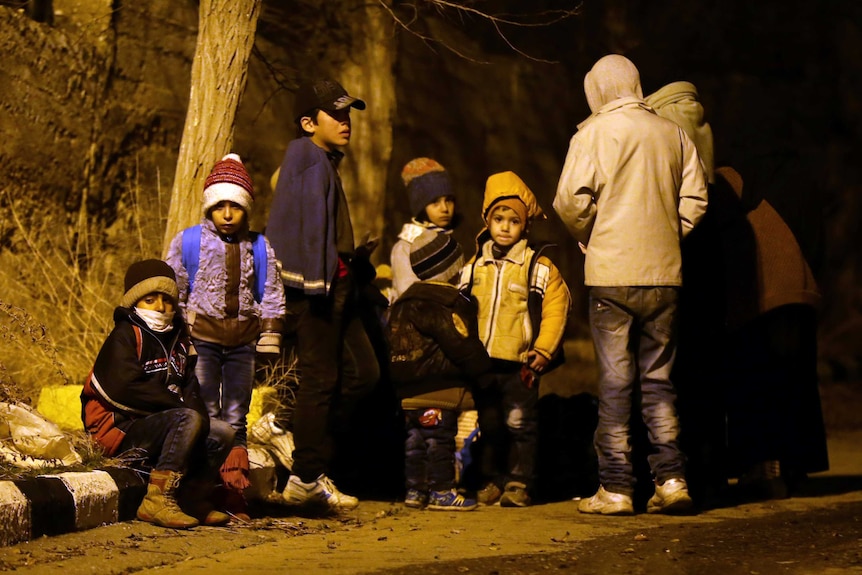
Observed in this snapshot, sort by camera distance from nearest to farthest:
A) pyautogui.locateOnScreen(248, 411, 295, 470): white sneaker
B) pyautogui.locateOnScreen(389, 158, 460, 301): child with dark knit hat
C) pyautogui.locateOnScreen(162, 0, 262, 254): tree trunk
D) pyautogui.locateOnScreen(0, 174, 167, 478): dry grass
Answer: pyautogui.locateOnScreen(248, 411, 295, 470): white sneaker
pyautogui.locateOnScreen(389, 158, 460, 301): child with dark knit hat
pyautogui.locateOnScreen(162, 0, 262, 254): tree trunk
pyautogui.locateOnScreen(0, 174, 167, 478): dry grass

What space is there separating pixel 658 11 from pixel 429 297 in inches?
261

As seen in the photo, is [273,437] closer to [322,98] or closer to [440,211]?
[440,211]

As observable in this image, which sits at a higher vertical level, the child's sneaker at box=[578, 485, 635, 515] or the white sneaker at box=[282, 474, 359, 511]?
the white sneaker at box=[282, 474, 359, 511]

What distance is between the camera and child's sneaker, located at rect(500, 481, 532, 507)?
22.4 feet

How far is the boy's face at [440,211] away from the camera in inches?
295

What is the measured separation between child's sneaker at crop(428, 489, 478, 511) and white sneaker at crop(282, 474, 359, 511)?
436mm

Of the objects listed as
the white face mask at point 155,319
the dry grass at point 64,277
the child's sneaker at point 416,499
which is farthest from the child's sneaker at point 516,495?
the dry grass at point 64,277

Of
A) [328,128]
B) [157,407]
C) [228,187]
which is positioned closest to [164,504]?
[157,407]

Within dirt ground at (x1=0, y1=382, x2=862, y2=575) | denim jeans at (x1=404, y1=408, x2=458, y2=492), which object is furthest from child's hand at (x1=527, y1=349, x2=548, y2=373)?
dirt ground at (x1=0, y1=382, x2=862, y2=575)

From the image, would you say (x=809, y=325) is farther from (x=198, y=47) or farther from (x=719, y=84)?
(x=719, y=84)

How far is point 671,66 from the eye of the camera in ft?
41.5

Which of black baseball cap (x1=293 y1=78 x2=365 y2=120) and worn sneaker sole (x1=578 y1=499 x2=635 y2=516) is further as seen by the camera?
black baseball cap (x1=293 y1=78 x2=365 y2=120)

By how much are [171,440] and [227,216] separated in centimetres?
114

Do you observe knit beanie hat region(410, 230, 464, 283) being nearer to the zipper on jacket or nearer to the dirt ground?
the zipper on jacket
